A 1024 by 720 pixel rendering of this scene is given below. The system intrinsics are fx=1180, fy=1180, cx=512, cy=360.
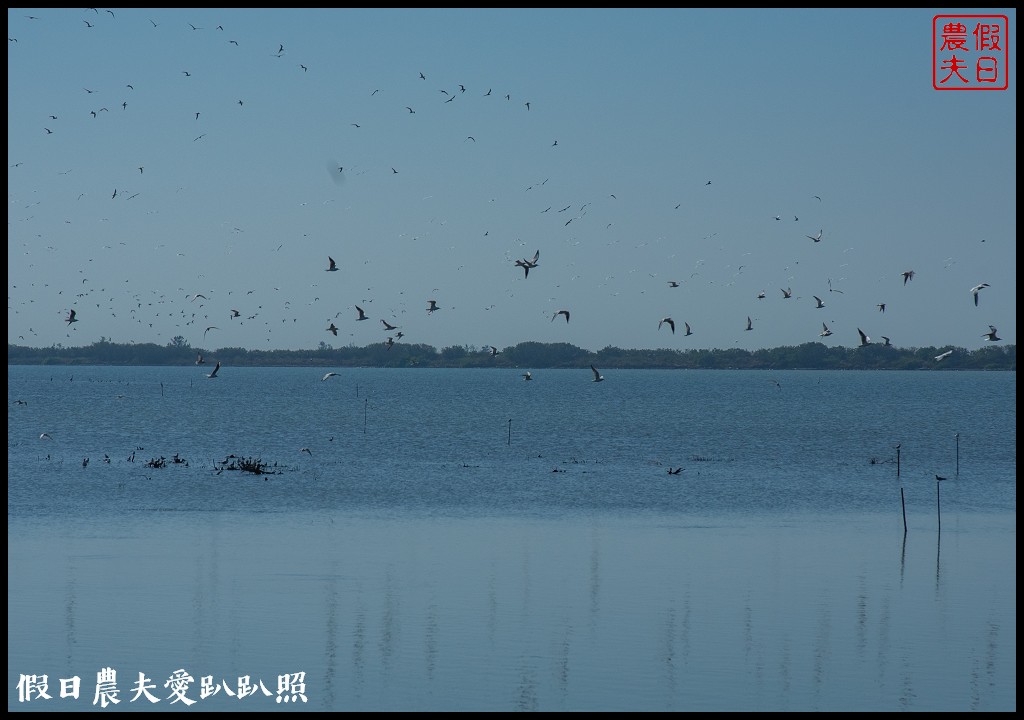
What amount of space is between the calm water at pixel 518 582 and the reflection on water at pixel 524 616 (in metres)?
0.09

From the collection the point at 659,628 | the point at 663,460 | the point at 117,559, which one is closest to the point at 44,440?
the point at 663,460

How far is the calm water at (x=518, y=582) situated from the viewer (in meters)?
23.3

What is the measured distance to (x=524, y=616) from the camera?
28.3 meters

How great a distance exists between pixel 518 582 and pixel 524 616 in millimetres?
3831

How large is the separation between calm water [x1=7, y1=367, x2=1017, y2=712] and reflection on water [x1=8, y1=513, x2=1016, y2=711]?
0.09m

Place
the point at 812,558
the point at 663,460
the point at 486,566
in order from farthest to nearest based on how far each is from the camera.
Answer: the point at 663,460 < the point at 812,558 < the point at 486,566

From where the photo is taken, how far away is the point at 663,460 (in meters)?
74.4

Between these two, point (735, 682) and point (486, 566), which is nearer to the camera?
point (735, 682)

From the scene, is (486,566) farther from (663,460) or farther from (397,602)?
(663,460)

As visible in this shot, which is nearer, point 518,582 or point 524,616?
point 524,616

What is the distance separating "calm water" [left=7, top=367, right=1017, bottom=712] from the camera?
2328cm

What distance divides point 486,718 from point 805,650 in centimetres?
840

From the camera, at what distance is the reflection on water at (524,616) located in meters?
22.9

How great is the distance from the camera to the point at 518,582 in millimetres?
32156
